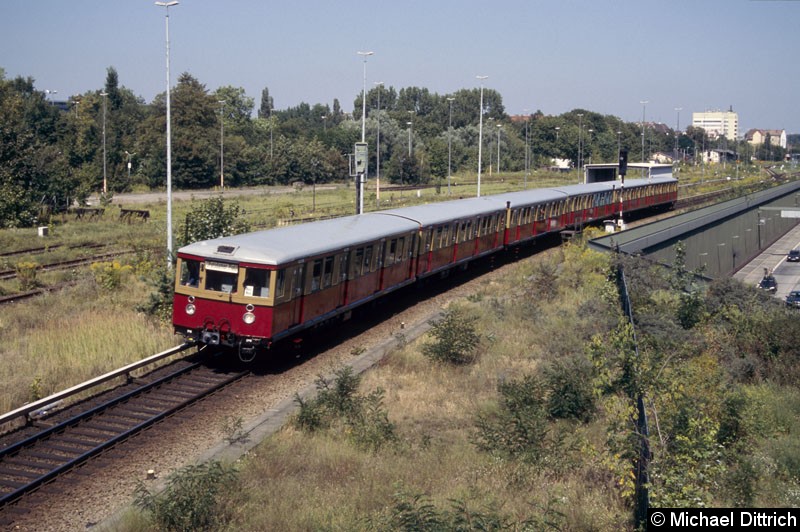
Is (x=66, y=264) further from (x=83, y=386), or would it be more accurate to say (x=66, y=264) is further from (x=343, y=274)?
(x=83, y=386)

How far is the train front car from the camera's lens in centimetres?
1533

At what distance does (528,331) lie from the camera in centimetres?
→ 1952

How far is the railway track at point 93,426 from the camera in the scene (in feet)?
34.9

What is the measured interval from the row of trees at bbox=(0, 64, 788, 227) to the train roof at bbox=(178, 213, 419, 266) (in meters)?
26.6

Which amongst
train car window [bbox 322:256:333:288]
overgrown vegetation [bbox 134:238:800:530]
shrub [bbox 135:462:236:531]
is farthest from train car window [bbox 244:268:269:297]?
shrub [bbox 135:462:236:531]

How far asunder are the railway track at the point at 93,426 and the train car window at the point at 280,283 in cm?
178

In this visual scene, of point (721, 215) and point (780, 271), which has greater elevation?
point (721, 215)

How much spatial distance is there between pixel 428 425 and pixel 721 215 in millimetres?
33445

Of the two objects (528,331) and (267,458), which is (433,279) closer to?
(528,331)

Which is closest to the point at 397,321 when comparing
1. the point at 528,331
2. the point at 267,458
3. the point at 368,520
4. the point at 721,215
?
the point at 528,331

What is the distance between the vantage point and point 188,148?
72375 mm

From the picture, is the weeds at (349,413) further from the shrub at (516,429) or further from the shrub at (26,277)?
the shrub at (26,277)

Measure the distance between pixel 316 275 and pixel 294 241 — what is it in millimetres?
861

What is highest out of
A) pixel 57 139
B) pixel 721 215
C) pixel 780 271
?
pixel 57 139
